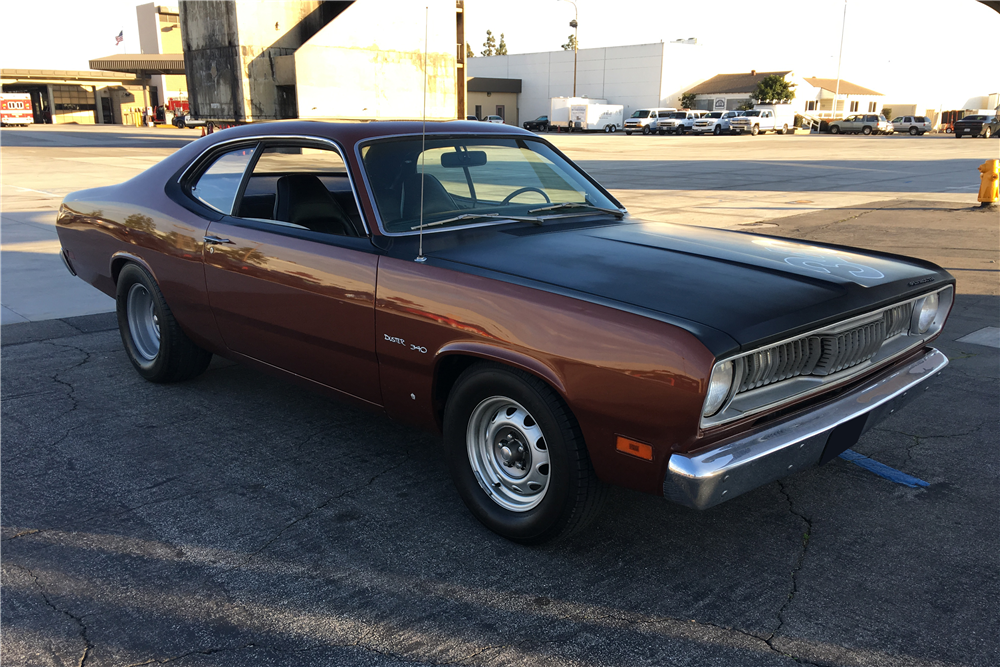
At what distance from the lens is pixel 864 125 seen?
54.6 m

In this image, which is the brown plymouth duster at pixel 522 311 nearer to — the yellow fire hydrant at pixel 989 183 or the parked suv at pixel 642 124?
the yellow fire hydrant at pixel 989 183

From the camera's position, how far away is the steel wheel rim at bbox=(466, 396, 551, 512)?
293 cm

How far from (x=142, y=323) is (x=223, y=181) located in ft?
4.21

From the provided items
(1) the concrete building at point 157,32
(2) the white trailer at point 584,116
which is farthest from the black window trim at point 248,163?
(1) the concrete building at point 157,32

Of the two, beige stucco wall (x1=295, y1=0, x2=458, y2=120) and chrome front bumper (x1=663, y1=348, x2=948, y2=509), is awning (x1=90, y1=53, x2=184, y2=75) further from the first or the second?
chrome front bumper (x1=663, y1=348, x2=948, y2=509)

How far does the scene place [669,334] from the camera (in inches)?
97.4

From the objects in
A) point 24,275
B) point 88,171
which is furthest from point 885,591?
point 88,171

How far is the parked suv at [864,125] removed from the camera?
178 feet

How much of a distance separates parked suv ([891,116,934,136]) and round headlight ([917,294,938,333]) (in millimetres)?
59499

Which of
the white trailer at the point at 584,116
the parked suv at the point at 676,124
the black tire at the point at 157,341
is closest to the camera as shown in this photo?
the black tire at the point at 157,341

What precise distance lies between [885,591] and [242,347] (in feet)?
10.4

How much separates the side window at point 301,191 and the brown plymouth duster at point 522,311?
1 cm

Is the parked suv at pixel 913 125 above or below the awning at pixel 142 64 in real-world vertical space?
below

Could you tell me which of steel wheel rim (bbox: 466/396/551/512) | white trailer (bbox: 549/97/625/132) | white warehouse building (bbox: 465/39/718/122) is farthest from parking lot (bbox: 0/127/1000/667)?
white warehouse building (bbox: 465/39/718/122)
